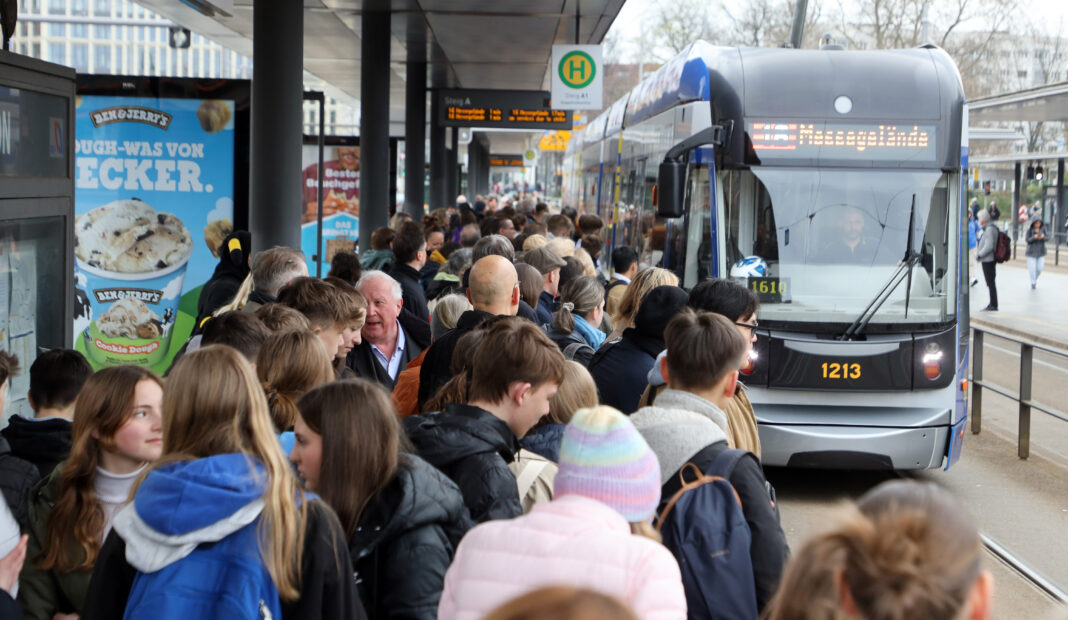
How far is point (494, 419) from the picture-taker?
11.9 ft

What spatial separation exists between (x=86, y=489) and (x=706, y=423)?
1809 millimetres

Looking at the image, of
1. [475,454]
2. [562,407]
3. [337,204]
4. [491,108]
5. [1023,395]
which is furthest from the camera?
[491,108]

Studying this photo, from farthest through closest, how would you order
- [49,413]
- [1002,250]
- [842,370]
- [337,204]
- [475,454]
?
Result: [1002,250] → [337,204] → [842,370] → [49,413] → [475,454]

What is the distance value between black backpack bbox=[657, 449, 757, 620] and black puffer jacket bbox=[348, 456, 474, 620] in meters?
0.64

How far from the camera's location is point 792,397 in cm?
882

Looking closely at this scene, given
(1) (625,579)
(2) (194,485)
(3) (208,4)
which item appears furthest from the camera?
(3) (208,4)

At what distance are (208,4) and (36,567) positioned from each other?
501 cm

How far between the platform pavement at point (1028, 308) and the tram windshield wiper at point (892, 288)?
8.05 metres

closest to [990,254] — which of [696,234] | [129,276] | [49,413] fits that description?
[696,234]

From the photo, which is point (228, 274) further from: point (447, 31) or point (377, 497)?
point (447, 31)

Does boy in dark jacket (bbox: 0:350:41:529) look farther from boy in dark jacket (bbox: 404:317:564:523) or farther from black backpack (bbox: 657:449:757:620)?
black backpack (bbox: 657:449:757:620)

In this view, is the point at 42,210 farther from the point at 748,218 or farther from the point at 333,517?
the point at 748,218

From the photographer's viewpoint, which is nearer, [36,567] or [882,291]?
[36,567]

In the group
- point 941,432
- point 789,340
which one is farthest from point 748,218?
point 941,432
